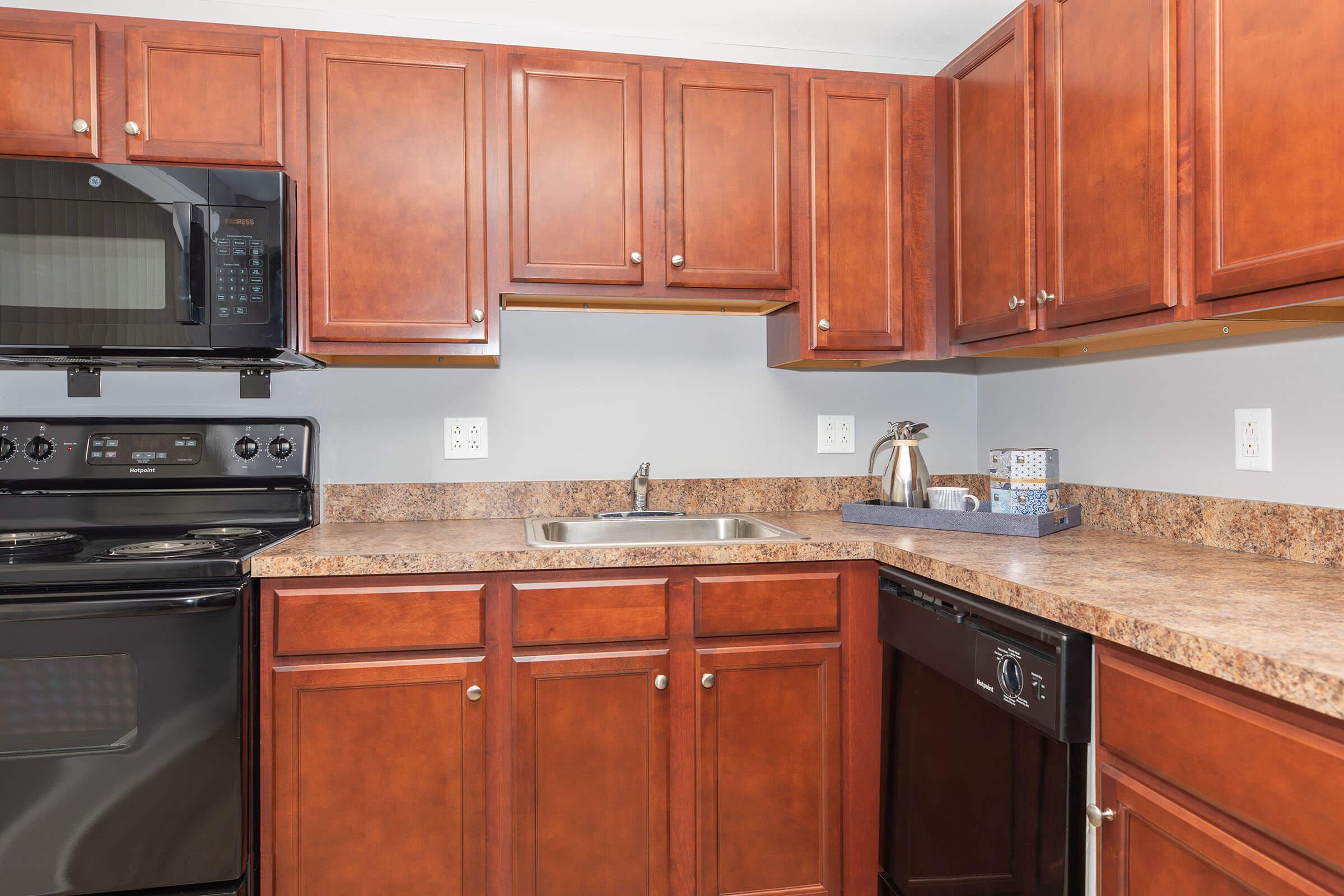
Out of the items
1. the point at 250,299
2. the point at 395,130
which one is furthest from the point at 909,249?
the point at 250,299

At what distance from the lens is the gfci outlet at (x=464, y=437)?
2.08 metres

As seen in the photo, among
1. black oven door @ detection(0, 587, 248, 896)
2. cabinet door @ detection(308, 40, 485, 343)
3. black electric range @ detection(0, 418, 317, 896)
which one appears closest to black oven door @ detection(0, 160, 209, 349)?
cabinet door @ detection(308, 40, 485, 343)

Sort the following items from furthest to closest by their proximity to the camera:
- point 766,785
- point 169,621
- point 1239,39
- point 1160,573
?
point 766,785
point 169,621
point 1160,573
point 1239,39

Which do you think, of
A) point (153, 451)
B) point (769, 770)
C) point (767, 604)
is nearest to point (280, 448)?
point (153, 451)

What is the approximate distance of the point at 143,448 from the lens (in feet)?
6.22

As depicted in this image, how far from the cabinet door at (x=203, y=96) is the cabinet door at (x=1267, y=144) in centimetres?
185

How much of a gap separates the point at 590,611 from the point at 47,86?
1.65m

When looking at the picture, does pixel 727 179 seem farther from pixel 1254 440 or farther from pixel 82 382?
pixel 82 382

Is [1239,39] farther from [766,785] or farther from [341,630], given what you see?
[341,630]

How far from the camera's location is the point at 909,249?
1961mm

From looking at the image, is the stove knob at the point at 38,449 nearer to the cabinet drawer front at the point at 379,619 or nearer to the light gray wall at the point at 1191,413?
the cabinet drawer front at the point at 379,619

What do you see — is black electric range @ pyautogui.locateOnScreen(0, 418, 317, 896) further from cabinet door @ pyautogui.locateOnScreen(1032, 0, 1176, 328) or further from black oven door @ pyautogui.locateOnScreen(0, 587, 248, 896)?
cabinet door @ pyautogui.locateOnScreen(1032, 0, 1176, 328)

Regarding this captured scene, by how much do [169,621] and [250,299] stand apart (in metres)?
0.71

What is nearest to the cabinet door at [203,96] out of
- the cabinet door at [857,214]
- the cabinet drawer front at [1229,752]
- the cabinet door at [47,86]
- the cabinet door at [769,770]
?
the cabinet door at [47,86]
